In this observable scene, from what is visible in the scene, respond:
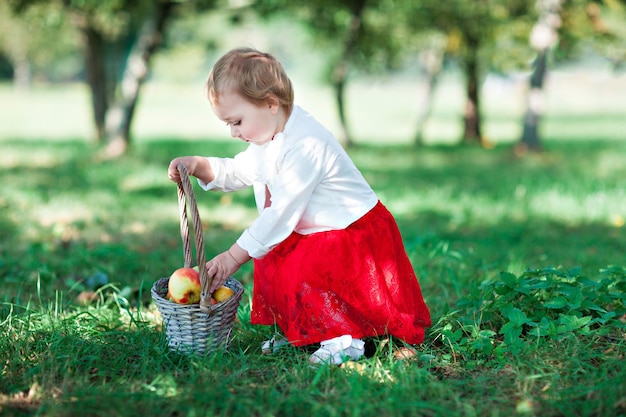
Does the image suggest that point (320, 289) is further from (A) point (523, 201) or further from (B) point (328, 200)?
(A) point (523, 201)

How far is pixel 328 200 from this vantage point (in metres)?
2.71

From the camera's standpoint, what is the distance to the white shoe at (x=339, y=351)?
102 inches

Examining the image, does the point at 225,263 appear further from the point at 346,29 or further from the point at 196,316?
the point at 346,29

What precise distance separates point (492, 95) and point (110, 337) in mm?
43084

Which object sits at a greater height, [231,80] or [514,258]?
[231,80]

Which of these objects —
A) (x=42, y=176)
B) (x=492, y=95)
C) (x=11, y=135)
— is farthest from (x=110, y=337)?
→ (x=492, y=95)

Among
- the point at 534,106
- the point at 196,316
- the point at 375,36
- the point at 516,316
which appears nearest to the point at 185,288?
the point at 196,316

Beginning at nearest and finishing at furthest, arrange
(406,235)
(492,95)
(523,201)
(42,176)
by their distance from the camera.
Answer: (406,235)
(523,201)
(42,176)
(492,95)

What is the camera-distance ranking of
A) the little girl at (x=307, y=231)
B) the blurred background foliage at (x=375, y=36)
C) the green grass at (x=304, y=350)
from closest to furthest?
the green grass at (x=304, y=350), the little girl at (x=307, y=231), the blurred background foliage at (x=375, y=36)

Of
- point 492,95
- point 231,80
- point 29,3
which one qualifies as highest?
point 29,3

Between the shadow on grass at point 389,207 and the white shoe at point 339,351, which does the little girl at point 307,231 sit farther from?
the shadow on grass at point 389,207

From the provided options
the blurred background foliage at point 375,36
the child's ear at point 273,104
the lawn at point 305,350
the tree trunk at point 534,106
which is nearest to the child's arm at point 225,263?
the lawn at point 305,350

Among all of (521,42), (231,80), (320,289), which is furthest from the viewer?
(521,42)

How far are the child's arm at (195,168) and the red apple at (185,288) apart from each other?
0.43m
